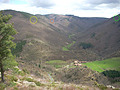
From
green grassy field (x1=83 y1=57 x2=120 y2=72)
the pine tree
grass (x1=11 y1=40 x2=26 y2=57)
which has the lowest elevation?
green grassy field (x1=83 y1=57 x2=120 y2=72)

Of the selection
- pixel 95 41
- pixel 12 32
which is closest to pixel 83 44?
pixel 95 41

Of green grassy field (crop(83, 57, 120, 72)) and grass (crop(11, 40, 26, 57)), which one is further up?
grass (crop(11, 40, 26, 57))

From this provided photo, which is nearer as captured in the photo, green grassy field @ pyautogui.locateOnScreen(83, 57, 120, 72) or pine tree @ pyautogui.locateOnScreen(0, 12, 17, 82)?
pine tree @ pyautogui.locateOnScreen(0, 12, 17, 82)

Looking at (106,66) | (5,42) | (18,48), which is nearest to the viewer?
(5,42)

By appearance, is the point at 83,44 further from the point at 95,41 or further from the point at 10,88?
the point at 10,88

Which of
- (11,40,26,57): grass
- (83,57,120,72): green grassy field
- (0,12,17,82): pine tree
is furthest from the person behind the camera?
(11,40,26,57): grass

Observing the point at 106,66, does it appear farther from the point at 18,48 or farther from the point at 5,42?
the point at 18,48

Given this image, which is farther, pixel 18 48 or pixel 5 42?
pixel 18 48

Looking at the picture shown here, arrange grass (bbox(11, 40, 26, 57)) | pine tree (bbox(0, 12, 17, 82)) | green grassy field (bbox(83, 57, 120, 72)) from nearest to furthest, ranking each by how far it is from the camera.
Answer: pine tree (bbox(0, 12, 17, 82))
green grassy field (bbox(83, 57, 120, 72))
grass (bbox(11, 40, 26, 57))

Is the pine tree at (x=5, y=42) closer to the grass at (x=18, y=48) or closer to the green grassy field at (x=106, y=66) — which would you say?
the green grassy field at (x=106, y=66)

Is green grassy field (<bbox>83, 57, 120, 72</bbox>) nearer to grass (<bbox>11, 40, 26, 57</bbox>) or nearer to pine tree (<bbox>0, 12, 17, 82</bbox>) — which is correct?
grass (<bbox>11, 40, 26, 57</bbox>)

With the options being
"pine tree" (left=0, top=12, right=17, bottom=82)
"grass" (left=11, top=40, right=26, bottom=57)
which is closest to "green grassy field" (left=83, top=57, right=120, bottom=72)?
"grass" (left=11, top=40, right=26, bottom=57)

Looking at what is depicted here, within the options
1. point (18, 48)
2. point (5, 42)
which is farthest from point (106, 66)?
point (18, 48)
